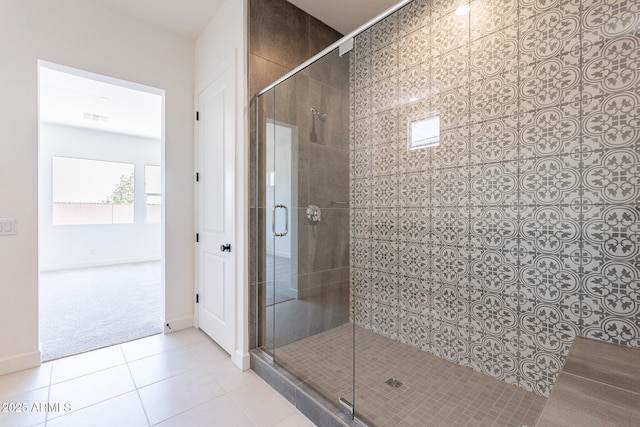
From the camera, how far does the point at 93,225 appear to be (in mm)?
5988

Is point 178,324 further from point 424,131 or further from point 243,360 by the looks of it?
point 424,131

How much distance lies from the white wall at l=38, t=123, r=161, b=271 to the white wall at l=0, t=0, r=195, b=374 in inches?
171

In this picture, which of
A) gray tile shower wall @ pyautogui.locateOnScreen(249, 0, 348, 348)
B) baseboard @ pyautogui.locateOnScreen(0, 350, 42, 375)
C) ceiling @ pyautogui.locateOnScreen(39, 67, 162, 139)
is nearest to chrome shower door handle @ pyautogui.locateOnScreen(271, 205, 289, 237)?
gray tile shower wall @ pyautogui.locateOnScreen(249, 0, 348, 348)

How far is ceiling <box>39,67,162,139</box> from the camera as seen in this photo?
3.79 metres

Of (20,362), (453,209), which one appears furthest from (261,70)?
(20,362)

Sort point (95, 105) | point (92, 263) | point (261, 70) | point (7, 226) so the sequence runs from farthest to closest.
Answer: point (92, 263) < point (95, 105) < point (261, 70) < point (7, 226)

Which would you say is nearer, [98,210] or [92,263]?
[92,263]

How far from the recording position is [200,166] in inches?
113

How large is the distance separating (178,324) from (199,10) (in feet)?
9.62

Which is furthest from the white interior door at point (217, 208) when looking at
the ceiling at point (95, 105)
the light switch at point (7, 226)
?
the ceiling at point (95, 105)

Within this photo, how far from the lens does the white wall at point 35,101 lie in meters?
2.07

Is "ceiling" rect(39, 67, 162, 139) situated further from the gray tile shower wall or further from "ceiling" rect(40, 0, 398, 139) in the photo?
the gray tile shower wall

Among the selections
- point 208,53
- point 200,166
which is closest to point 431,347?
point 200,166

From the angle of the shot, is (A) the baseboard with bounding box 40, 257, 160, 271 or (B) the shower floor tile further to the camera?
(A) the baseboard with bounding box 40, 257, 160, 271
